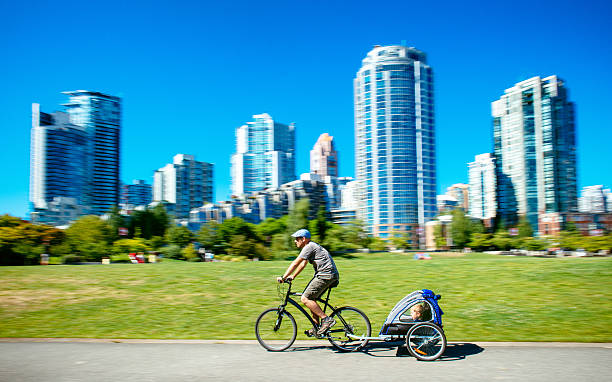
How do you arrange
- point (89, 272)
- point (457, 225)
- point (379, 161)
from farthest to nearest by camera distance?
1. point (379, 161)
2. point (457, 225)
3. point (89, 272)

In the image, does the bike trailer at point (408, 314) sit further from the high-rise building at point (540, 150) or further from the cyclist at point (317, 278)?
the high-rise building at point (540, 150)

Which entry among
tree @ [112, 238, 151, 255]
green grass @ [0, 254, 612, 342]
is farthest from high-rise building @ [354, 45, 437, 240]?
green grass @ [0, 254, 612, 342]

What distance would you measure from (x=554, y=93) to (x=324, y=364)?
153m

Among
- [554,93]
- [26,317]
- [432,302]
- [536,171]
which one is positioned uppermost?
[554,93]

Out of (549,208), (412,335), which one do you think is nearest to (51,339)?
(412,335)

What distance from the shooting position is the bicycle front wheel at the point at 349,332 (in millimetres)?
6984

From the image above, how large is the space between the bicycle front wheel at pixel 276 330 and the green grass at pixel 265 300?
0.94 meters

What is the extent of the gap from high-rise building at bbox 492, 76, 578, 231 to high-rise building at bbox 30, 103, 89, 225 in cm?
14851

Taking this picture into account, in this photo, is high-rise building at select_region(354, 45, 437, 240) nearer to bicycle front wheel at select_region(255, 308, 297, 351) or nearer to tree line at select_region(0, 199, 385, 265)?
tree line at select_region(0, 199, 385, 265)

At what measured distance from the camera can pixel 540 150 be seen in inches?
5344

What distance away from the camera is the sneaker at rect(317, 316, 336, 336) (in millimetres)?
7004

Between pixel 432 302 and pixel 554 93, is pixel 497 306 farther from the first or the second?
pixel 554 93

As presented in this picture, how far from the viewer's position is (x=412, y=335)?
6.52m

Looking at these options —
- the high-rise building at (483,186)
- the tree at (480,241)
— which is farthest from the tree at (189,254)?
the high-rise building at (483,186)
